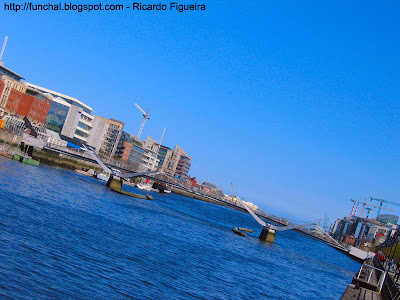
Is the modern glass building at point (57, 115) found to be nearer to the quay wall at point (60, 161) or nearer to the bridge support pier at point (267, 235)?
the quay wall at point (60, 161)

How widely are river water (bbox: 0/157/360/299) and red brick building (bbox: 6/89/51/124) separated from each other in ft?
180

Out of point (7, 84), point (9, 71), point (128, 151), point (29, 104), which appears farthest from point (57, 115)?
point (128, 151)

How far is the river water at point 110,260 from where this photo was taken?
755 inches

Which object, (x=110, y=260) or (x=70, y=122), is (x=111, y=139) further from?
(x=110, y=260)

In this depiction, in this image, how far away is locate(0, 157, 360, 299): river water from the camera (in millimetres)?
19172

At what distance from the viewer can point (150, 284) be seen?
23.2m

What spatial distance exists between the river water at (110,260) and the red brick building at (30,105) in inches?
2155

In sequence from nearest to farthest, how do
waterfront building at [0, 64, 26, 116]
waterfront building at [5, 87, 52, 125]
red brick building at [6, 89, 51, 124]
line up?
waterfront building at [0, 64, 26, 116] → waterfront building at [5, 87, 52, 125] → red brick building at [6, 89, 51, 124]

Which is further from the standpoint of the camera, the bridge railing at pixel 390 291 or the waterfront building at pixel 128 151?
the waterfront building at pixel 128 151

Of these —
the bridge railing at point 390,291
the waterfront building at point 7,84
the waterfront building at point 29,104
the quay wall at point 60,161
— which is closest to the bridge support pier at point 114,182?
the quay wall at point 60,161

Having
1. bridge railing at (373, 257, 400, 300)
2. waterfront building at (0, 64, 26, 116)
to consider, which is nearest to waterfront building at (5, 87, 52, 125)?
waterfront building at (0, 64, 26, 116)

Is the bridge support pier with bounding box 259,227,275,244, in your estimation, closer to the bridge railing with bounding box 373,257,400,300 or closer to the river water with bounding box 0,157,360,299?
the river water with bounding box 0,157,360,299

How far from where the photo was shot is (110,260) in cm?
2538

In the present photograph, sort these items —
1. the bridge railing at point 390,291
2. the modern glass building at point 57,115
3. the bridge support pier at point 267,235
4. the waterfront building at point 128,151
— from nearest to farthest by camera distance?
the bridge railing at point 390,291 < the bridge support pier at point 267,235 < the modern glass building at point 57,115 < the waterfront building at point 128,151
